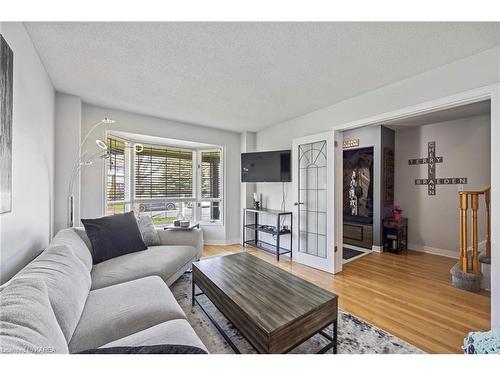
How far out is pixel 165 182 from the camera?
4.18m

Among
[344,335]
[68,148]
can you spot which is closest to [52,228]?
[68,148]

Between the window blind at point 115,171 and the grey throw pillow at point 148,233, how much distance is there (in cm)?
106

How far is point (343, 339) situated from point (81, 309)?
5.89 feet

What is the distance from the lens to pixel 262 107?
9.82 ft

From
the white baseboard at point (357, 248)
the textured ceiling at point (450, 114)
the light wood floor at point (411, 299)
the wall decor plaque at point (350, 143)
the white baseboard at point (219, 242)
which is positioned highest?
the textured ceiling at point (450, 114)

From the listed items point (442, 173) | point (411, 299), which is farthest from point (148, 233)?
point (442, 173)

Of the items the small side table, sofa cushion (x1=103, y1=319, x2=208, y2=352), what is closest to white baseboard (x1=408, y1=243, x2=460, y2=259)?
the small side table

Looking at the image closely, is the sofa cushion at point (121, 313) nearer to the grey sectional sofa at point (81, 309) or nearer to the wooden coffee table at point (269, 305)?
the grey sectional sofa at point (81, 309)

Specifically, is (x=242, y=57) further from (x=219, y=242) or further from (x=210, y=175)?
(x=219, y=242)

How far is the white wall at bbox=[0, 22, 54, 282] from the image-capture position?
52.1 inches

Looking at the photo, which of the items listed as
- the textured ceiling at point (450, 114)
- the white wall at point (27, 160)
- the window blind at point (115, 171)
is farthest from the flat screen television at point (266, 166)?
the white wall at point (27, 160)

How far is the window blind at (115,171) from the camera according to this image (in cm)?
333

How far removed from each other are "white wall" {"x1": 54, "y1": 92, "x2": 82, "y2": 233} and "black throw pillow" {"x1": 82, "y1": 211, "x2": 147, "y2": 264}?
0.73 meters
